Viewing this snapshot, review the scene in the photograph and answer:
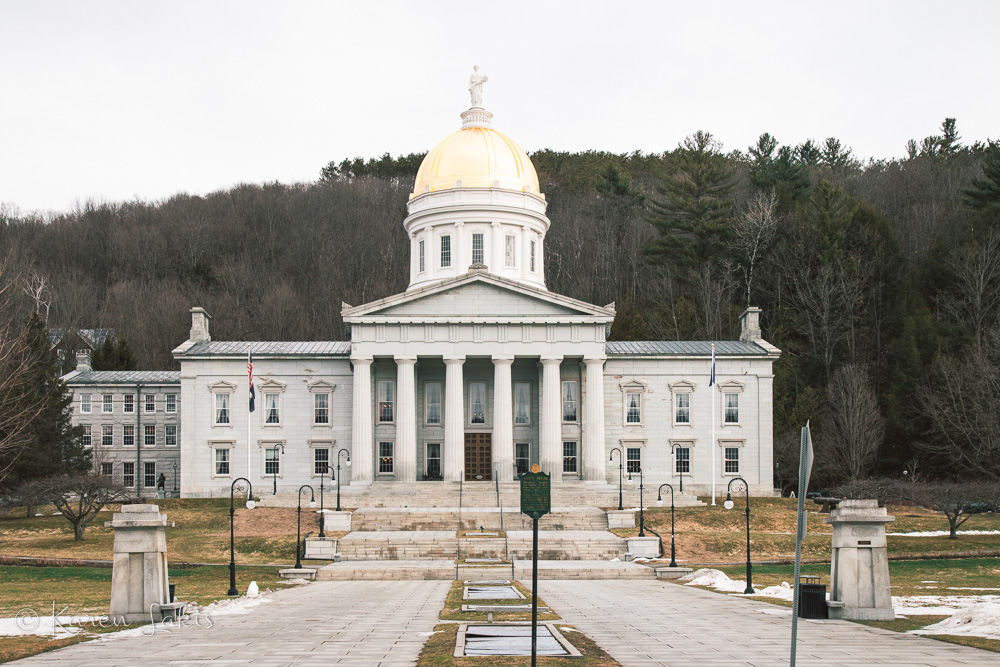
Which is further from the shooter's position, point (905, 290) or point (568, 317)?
point (905, 290)

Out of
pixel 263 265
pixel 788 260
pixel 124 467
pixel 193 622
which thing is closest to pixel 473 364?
pixel 124 467

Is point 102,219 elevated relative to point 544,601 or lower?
elevated

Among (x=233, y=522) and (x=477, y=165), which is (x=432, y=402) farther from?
(x=233, y=522)

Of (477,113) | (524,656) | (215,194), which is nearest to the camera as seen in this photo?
(524,656)

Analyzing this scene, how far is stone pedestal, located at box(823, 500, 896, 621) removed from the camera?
22797 millimetres

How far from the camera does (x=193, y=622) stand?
2286cm

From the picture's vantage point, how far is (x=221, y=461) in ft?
217

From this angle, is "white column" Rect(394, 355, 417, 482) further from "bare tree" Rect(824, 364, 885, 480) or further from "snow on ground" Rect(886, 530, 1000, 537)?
"bare tree" Rect(824, 364, 885, 480)

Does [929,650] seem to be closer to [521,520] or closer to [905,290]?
[521,520]

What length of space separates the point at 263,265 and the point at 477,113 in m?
56.2

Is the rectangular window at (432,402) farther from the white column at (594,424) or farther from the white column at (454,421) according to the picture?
the white column at (594,424)

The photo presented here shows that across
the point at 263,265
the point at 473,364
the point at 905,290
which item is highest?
the point at 263,265

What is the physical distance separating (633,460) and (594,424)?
5860 millimetres

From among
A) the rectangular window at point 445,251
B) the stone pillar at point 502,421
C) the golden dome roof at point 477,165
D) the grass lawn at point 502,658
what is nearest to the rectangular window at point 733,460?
the stone pillar at point 502,421
